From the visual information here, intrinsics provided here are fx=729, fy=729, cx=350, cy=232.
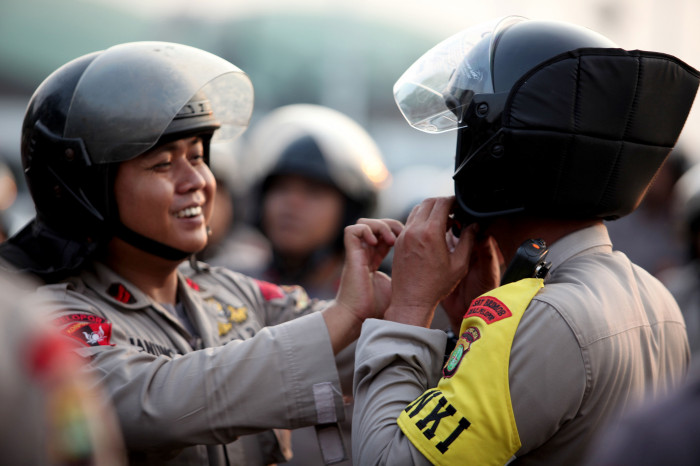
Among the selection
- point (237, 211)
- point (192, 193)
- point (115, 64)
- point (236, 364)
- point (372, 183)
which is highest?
point (115, 64)

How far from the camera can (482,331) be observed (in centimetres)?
178

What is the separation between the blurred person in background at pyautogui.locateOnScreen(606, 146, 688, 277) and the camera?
5914 mm

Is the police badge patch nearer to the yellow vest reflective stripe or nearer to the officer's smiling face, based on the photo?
the yellow vest reflective stripe

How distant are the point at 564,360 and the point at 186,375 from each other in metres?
1.03

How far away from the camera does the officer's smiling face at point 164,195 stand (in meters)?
2.40

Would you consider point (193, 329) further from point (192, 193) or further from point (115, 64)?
point (115, 64)

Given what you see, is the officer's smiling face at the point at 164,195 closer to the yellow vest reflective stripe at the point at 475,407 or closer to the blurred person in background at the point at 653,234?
the yellow vest reflective stripe at the point at 475,407

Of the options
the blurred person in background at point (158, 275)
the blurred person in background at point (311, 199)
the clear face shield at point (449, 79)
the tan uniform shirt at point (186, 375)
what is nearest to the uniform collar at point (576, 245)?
the clear face shield at point (449, 79)

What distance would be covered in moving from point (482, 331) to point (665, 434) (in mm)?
788

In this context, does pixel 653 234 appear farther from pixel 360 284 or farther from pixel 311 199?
pixel 360 284

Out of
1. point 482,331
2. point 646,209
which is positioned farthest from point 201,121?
point 646,209

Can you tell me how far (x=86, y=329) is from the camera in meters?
2.09

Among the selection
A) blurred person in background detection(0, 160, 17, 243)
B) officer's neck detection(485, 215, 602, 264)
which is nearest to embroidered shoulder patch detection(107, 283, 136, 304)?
officer's neck detection(485, 215, 602, 264)

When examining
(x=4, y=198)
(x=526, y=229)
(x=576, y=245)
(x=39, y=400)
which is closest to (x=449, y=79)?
(x=526, y=229)
